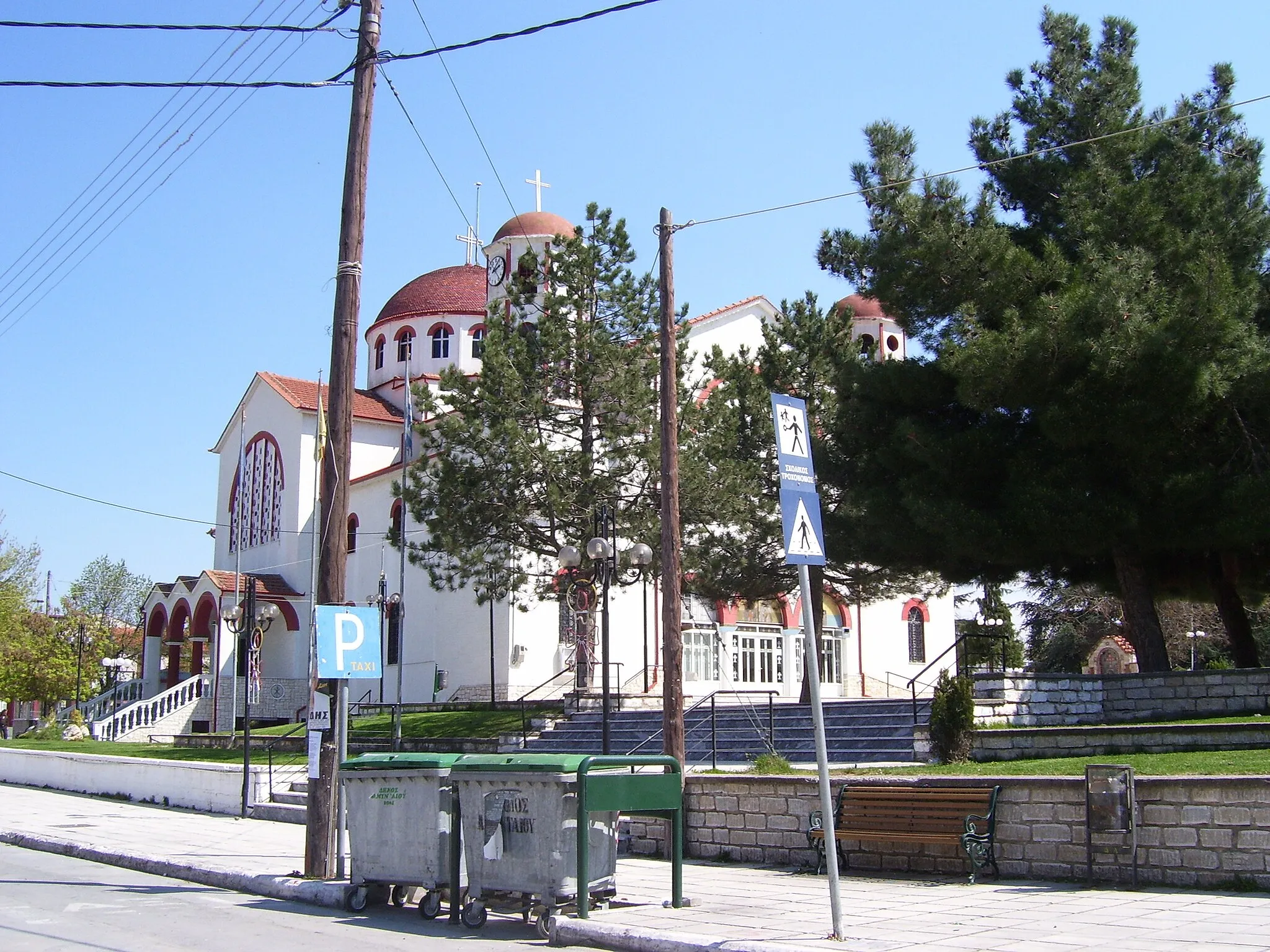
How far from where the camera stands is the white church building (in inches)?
1387

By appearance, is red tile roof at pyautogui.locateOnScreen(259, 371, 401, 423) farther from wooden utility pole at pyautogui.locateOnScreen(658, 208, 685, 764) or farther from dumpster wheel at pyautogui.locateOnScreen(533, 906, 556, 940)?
dumpster wheel at pyautogui.locateOnScreen(533, 906, 556, 940)

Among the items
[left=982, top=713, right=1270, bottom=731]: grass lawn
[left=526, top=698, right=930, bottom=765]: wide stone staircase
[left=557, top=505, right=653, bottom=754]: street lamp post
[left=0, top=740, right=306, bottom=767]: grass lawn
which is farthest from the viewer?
[left=0, top=740, right=306, bottom=767]: grass lawn

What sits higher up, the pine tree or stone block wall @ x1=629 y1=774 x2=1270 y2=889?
the pine tree

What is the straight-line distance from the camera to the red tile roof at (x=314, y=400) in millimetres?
43375

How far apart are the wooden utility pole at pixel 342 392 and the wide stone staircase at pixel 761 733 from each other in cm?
704

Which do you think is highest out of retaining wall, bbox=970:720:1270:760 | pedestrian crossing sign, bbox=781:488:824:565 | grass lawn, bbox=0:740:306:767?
pedestrian crossing sign, bbox=781:488:824:565

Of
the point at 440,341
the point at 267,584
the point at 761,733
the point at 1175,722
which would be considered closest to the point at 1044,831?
the point at 1175,722

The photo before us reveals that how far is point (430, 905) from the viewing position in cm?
1052

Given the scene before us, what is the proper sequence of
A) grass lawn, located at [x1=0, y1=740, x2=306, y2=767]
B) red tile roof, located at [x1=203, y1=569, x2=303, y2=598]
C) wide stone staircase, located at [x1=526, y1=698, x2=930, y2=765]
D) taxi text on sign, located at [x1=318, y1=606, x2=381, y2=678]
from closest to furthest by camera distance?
1. taxi text on sign, located at [x1=318, y1=606, x2=381, y2=678]
2. wide stone staircase, located at [x1=526, y1=698, x2=930, y2=765]
3. grass lawn, located at [x1=0, y1=740, x2=306, y2=767]
4. red tile roof, located at [x1=203, y1=569, x2=303, y2=598]

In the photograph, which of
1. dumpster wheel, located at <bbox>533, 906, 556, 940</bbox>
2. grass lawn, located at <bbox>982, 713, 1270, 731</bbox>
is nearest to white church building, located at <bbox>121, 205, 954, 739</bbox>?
grass lawn, located at <bbox>982, 713, 1270, 731</bbox>

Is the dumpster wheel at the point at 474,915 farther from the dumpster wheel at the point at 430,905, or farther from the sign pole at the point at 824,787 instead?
the sign pole at the point at 824,787

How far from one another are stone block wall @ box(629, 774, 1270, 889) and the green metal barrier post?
2.61 meters

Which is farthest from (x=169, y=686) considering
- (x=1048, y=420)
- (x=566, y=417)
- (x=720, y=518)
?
(x=1048, y=420)

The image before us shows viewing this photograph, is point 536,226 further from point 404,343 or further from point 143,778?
point 143,778
